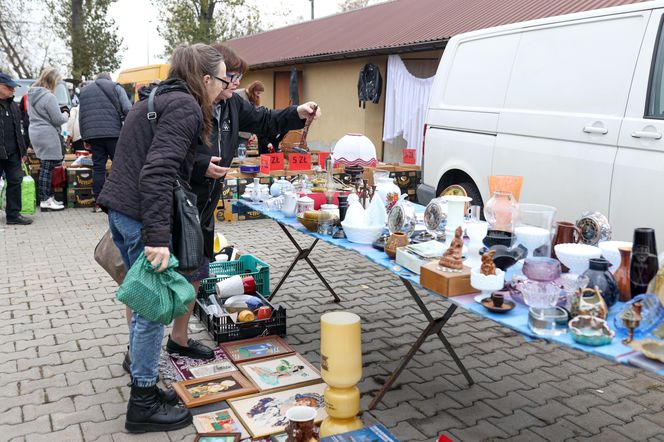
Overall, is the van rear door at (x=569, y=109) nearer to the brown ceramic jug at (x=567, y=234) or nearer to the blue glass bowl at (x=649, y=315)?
the brown ceramic jug at (x=567, y=234)

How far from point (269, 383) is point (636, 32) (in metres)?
3.11

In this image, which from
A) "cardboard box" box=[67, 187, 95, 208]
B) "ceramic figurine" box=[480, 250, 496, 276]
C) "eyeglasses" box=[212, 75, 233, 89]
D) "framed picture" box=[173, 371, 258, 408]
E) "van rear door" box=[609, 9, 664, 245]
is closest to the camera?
"ceramic figurine" box=[480, 250, 496, 276]

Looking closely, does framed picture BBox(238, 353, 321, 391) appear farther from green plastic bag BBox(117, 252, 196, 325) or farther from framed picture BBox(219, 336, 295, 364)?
green plastic bag BBox(117, 252, 196, 325)

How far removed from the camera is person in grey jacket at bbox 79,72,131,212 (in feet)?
23.2


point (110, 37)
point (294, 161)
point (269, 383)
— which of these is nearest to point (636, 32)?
point (269, 383)

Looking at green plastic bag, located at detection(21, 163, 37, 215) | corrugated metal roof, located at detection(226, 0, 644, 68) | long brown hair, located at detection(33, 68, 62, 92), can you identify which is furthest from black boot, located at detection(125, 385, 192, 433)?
corrugated metal roof, located at detection(226, 0, 644, 68)

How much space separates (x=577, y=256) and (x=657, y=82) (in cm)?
198

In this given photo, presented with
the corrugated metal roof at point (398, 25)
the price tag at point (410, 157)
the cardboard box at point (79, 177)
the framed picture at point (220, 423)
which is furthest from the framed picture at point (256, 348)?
the corrugated metal roof at point (398, 25)

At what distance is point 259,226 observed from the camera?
762cm

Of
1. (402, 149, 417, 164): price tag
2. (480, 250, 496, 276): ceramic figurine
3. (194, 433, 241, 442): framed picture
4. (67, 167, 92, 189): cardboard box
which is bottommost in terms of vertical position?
(194, 433, 241, 442): framed picture

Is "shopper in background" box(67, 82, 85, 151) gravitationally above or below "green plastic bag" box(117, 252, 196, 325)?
above

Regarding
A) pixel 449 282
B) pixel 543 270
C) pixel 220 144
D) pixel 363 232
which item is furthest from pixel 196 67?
pixel 543 270

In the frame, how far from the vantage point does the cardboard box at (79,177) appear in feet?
28.1

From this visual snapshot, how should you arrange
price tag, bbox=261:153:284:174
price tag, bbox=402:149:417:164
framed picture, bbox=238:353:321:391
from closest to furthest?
framed picture, bbox=238:353:321:391 → price tag, bbox=261:153:284:174 → price tag, bbox=402:149:417:164
